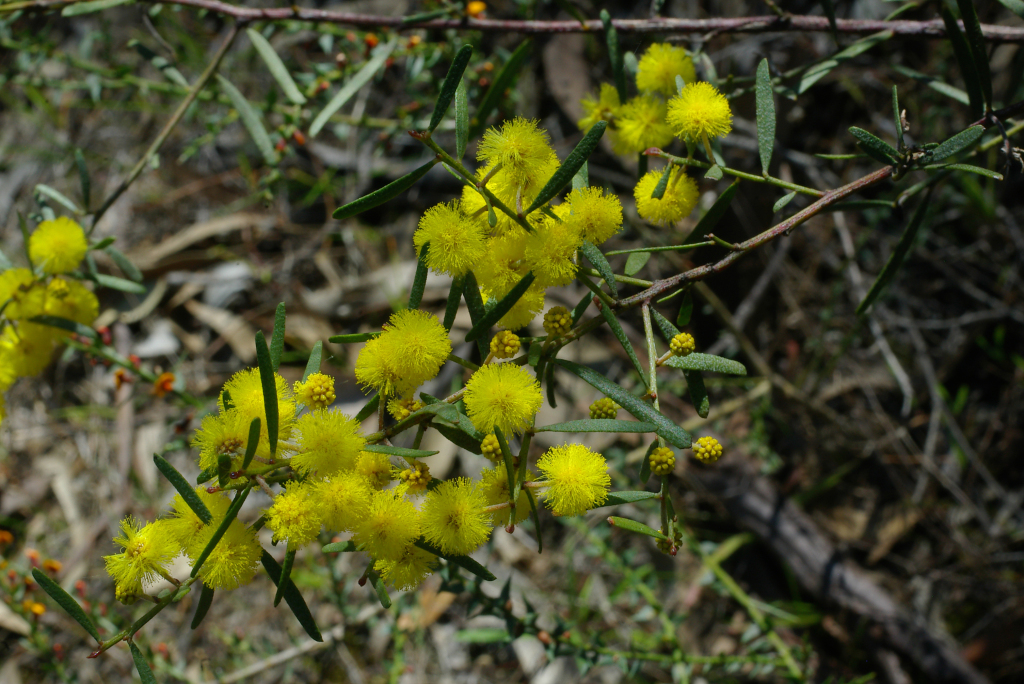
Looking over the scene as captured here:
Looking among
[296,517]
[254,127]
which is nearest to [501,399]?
[296,517]

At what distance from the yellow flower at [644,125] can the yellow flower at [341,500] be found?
0.91 metres

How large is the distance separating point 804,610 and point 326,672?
2054 millimetres

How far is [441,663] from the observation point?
8.84 feet

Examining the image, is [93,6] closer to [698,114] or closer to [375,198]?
[375,198]

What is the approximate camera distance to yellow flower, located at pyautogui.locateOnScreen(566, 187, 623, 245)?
1066mm

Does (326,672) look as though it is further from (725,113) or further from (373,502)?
(725,113)

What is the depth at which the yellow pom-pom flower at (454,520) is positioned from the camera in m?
1.00

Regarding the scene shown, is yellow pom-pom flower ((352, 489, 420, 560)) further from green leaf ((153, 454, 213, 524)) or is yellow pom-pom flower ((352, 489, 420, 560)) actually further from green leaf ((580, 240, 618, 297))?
green leaf ((580, 240, 618, 297))

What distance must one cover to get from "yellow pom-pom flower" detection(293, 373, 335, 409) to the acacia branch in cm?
115

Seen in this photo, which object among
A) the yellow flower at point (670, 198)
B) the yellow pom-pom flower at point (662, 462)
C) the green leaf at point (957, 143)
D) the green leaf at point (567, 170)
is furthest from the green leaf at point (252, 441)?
the green leaf at point (957, 143)

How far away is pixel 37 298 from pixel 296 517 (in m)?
1.12

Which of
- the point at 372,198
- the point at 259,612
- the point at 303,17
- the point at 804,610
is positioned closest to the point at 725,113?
the point at 372,198

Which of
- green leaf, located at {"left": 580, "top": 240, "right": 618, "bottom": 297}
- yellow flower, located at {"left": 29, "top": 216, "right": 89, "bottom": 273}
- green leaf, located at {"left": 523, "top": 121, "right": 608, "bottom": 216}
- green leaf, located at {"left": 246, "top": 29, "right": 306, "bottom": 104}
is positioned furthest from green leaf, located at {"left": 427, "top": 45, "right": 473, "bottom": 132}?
yellow flower, located at {"left": 29, "top": 216, "right": 89, "bottom": 273}

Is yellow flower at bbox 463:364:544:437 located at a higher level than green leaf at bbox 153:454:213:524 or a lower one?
higher
